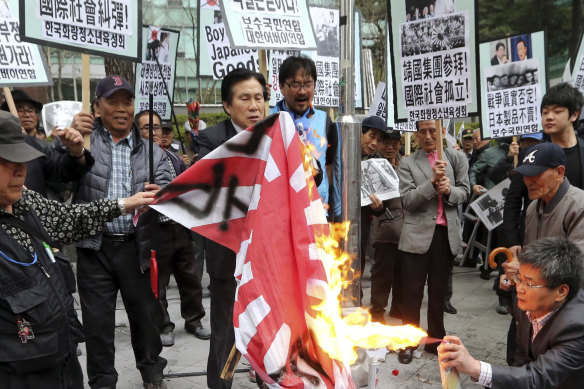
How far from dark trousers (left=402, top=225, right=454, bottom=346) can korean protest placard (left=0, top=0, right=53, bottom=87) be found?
12.5 ft

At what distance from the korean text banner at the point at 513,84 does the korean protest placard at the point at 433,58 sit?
1.93 m

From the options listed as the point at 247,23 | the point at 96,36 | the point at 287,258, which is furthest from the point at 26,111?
the point at 287,258

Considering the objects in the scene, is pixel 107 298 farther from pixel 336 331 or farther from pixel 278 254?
pixel 336 331

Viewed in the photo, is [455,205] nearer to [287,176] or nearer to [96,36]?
[287,176]

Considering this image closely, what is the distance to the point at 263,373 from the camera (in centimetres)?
235

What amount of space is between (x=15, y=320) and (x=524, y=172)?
2921mm

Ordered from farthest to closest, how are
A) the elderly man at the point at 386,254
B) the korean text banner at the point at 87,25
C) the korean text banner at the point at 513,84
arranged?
the korean text banner at the point at 513,84 → the elderly man at the point at 386,254 → the korean text banner at the point at 87,25

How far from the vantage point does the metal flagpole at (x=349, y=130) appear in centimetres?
392

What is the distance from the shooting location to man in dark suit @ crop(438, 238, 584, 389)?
2387mm

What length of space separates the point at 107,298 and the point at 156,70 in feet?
12.5

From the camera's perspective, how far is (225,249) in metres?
3.12

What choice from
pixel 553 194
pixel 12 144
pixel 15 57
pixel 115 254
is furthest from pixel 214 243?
pixel 15 57

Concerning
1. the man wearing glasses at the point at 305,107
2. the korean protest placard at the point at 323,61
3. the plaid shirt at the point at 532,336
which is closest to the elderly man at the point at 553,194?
the plaid shirt at the point at 532,336

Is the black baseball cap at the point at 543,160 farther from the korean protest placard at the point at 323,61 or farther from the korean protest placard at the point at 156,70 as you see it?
the korean protest placard at the point at 156,70
